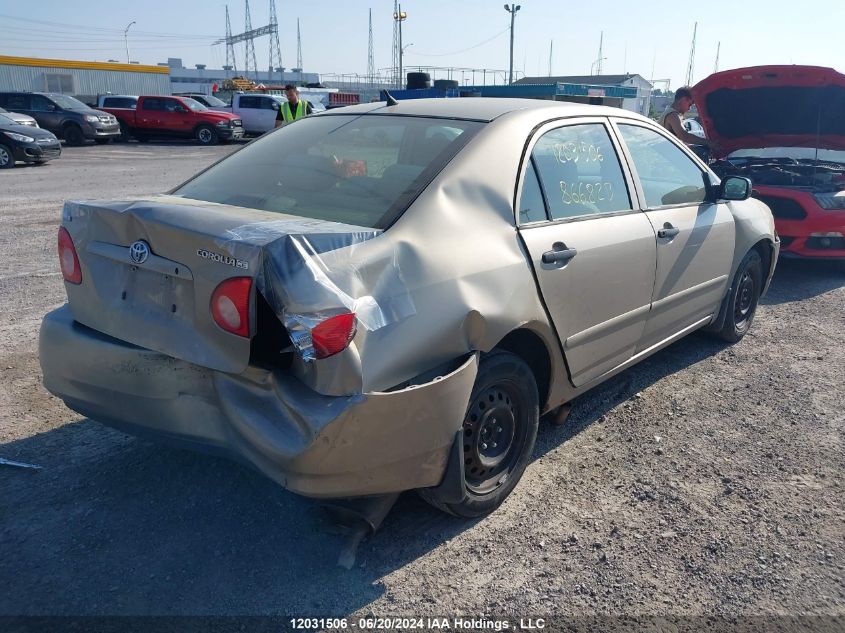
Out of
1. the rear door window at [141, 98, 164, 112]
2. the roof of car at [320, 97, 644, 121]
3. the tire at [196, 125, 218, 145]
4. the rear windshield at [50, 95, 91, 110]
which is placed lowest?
the tire at [196, 125, 218, 145]

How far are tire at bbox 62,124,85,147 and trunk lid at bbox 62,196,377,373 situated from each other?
23.9m

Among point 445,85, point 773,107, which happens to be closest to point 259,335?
point 773,107

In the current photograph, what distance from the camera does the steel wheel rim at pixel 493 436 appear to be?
301 cm

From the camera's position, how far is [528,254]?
10.2 feet

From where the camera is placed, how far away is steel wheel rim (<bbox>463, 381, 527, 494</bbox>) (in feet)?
9.86

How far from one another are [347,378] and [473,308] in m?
0.64

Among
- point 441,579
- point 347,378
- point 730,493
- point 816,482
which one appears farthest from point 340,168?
point 816,482

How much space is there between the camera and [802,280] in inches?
301

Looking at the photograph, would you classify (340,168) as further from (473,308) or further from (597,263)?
(597,263)

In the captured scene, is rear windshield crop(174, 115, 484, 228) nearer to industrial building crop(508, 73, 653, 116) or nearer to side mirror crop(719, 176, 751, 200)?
side mirror crop(719, 176, 751, 200)

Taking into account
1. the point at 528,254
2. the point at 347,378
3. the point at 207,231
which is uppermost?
the point at 207,231

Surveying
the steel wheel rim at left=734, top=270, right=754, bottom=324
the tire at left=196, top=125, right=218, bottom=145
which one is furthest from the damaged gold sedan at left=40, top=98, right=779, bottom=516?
the tire at left=196, top=125, right=218, bottom=145

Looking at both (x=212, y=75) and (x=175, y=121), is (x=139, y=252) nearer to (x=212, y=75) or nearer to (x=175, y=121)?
(x=175, y=121)

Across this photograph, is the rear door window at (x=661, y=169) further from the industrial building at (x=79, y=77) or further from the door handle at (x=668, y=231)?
the industrial building at (x=79, y=77)
